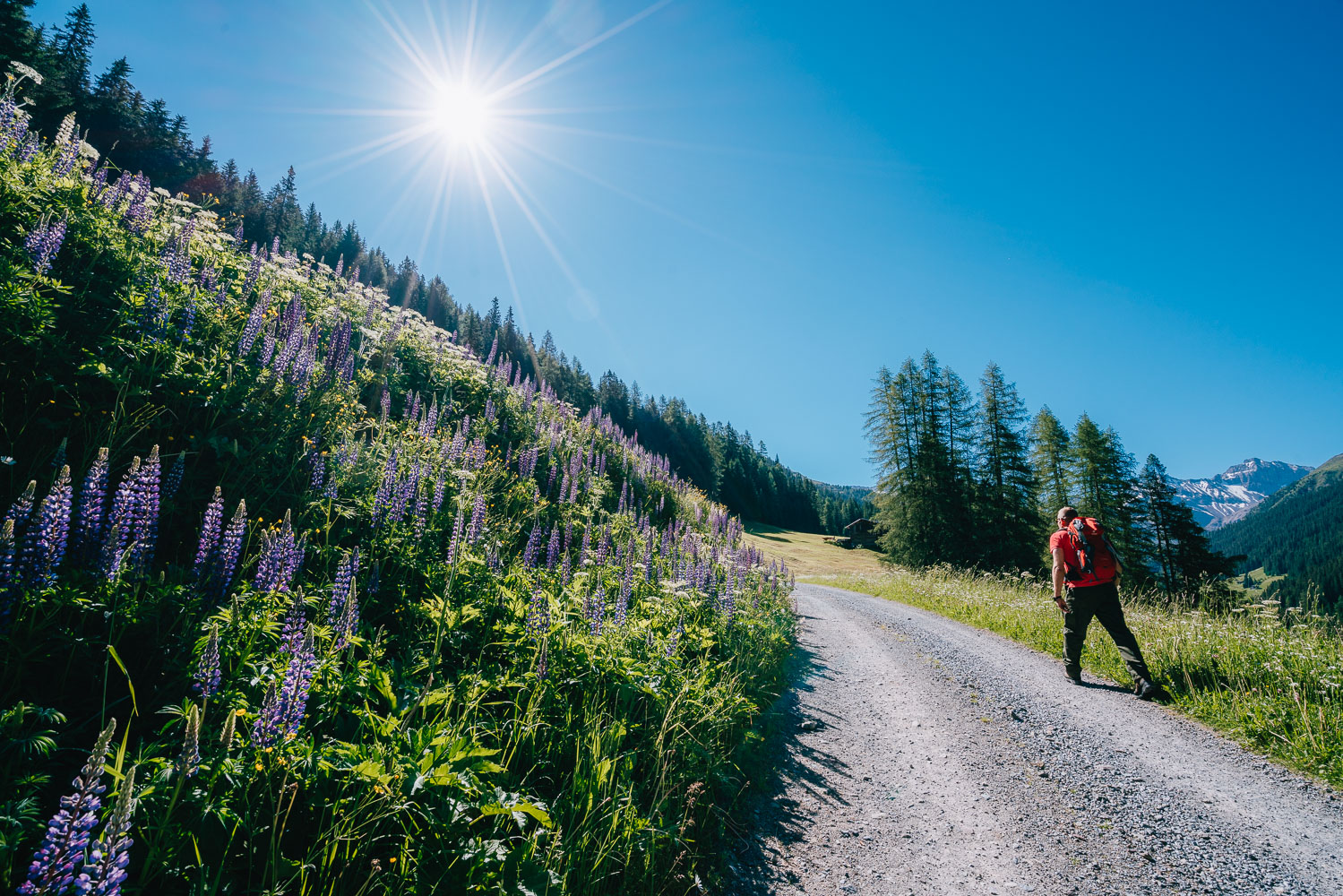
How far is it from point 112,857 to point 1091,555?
11330 mm

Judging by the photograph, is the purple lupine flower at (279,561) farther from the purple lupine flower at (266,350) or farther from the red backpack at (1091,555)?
the red backpack at (1091,555)

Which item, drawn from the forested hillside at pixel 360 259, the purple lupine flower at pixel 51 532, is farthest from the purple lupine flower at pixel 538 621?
the forested hillside at pixel 360 259

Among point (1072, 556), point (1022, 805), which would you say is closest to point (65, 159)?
point (1022, 805)

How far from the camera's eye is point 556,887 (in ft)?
9.11

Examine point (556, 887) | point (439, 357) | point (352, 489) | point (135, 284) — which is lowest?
point (556, 887)

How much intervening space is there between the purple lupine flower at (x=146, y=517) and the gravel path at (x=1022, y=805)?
4534mm

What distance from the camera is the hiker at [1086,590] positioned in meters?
8.16

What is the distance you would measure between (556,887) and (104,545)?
315 centimetres

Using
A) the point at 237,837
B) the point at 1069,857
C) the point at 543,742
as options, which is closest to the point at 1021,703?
the point at 1069,857

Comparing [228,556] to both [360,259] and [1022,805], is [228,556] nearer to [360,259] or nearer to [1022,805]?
[1022,805]

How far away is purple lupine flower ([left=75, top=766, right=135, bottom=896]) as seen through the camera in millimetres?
1322

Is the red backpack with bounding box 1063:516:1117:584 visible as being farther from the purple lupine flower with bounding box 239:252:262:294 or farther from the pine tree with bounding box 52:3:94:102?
the pine tree with bounding box 52:3:94:102

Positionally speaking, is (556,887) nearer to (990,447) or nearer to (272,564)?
(272,564)

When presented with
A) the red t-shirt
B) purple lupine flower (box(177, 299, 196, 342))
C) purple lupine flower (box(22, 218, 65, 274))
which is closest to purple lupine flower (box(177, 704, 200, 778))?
purple lupine flower (box(177, 299, 196, 342))
